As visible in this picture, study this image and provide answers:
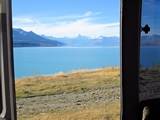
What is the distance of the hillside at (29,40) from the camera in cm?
288

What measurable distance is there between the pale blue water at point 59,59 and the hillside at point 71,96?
Answer: 0.20ft

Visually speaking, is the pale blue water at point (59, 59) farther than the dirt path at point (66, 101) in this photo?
No

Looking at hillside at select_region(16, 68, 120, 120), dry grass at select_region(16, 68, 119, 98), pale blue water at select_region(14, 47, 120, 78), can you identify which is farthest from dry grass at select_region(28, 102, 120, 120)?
pale blue water at select_region(14, 47, 120, 78)

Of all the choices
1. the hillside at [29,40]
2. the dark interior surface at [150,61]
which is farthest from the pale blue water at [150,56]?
the hillside at [29,40]

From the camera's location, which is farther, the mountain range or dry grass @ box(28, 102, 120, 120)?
dry grass @ box(28, 102, 120, 120)

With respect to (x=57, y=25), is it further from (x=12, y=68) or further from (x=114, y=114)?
(x=114, y=114)

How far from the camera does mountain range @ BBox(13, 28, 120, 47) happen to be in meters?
2.92

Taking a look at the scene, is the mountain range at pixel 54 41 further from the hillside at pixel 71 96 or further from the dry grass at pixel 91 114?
the dry grass at pixel 91 114

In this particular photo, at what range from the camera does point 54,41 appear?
320 centimetres

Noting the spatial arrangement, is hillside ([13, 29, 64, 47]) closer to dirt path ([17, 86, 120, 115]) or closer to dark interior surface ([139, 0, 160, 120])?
dirt path ([17, 86, 120, 115])

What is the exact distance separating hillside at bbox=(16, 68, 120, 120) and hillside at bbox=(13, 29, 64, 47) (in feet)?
0.92

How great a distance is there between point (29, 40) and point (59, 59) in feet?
1.13

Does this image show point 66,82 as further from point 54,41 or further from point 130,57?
point 130,57

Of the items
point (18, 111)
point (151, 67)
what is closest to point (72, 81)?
point (18, 111)
